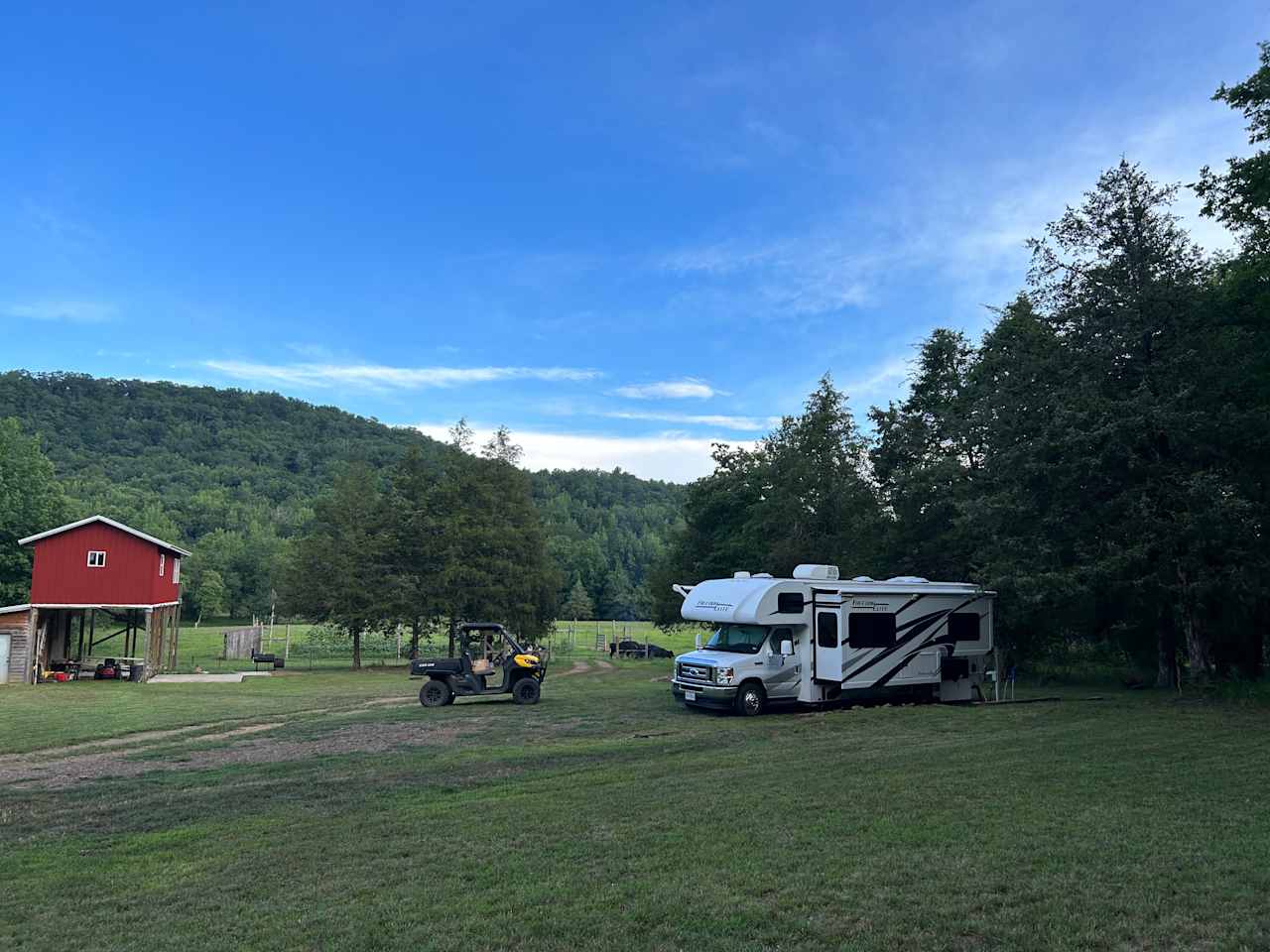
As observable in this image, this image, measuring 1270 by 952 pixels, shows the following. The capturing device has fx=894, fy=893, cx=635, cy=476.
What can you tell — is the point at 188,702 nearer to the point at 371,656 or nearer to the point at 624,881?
the point at 624,881

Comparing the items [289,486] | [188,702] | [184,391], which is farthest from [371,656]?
[184,391]

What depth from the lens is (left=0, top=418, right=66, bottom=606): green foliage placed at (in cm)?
4744

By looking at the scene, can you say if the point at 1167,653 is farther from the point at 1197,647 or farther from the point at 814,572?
the point at 814,572

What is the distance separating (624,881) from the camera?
631 cm

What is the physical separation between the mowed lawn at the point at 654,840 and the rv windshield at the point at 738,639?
4.06 meters

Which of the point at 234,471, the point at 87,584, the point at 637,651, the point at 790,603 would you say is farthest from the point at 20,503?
the point at 234,471

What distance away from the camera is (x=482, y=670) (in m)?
21.3

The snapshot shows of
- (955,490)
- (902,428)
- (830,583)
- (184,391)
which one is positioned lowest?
(830,583)

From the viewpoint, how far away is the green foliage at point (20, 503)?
47438 millimetres

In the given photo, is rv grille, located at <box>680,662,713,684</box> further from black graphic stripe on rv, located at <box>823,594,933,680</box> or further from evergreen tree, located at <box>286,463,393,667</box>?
evergreen tree, located at <box>286,463,393,667</box>

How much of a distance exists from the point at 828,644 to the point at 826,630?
296 mm

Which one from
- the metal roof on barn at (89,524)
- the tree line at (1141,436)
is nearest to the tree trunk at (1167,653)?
the tree line at (1141,436)

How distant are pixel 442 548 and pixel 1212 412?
103 ft

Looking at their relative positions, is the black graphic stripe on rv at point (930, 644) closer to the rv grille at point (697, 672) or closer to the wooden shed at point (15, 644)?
the rv grille at point (697, 672)
